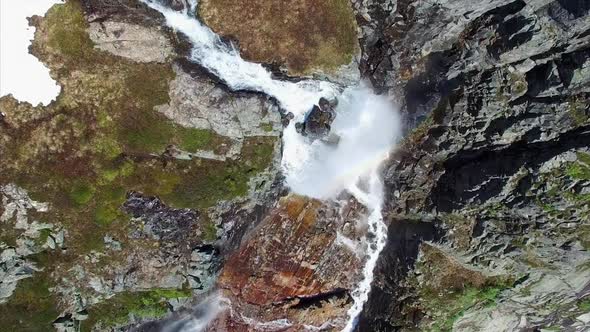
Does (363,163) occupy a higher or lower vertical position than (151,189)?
higher

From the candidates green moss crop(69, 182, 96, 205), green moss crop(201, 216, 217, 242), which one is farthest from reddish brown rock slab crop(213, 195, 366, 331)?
green moss crop(69, 182, 96, 205)

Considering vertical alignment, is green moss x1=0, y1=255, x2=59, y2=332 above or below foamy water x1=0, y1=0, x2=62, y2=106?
below

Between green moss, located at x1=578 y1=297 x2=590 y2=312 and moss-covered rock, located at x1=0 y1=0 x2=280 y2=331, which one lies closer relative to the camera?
moss-covered rock, located at x1=0 y1=0 x2=280 y2=331

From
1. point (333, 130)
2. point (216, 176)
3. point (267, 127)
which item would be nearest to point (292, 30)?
point (267, 127)

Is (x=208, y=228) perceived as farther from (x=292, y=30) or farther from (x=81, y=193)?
(x=292, y=30)

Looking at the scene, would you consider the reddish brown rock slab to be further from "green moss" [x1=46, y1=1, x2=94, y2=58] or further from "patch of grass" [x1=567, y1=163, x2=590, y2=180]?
"green moss" [x1=46, y1=1, x2=94, y2=58]

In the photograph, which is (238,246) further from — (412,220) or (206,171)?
(412,220)

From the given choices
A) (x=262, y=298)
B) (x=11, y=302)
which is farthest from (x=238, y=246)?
(x=11, y=302)
